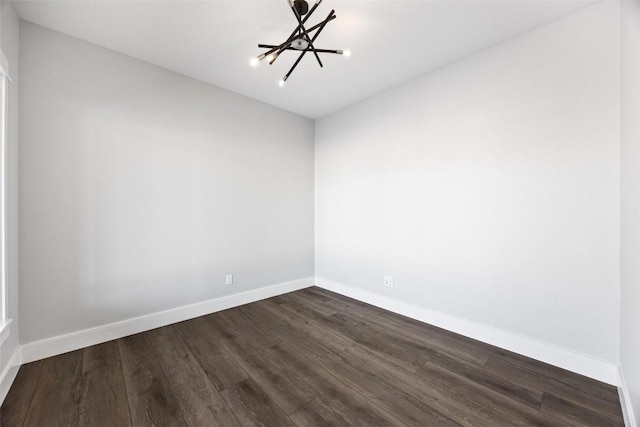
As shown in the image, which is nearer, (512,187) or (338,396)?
(338,396)

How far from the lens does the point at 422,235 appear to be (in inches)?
109

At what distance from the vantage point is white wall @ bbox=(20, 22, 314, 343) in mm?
2059

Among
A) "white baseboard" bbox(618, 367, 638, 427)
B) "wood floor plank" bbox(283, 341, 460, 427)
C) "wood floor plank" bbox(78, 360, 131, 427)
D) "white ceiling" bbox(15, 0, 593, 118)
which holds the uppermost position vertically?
"white ceiling" bbox(15, 0, 593, 118)

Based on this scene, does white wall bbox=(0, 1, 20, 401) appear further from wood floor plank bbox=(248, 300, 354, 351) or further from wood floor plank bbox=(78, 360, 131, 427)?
wood floor plank bbox=(248, 300, 354, 351)

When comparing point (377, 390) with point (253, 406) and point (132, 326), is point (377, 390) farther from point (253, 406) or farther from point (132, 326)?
point (132, 326)

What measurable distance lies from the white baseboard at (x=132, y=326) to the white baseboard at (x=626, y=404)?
10.4 feet

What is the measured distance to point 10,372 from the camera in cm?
175

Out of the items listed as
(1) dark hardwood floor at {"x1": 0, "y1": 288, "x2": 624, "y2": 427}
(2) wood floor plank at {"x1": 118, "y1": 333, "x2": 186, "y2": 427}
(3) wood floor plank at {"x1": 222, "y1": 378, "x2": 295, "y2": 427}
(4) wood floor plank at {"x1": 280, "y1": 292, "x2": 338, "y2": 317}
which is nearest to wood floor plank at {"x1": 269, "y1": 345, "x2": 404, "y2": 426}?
(1) dark hardwood floor at {"x1": 0, "y1": 288, "x2": 624, "y2": 427}

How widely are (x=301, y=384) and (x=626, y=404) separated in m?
1.98

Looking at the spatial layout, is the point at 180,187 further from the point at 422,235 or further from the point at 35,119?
the point at 422,235

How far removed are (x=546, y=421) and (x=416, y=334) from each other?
3.55 feet

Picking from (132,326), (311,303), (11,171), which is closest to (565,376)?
(311,303)

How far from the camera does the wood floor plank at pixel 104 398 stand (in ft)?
4.82

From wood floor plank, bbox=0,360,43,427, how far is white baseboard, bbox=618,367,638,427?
3389 mm
